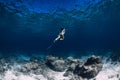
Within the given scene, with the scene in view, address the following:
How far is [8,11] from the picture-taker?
1303 inches

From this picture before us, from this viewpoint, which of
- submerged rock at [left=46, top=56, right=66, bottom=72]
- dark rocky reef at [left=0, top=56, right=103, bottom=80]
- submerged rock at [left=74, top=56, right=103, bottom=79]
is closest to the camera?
submerged rock at [left=74, top=56, right=103, bottom=79]

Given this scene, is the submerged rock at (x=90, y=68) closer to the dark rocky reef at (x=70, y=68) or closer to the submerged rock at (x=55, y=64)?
the dark rocky reef at (x=70, y=68)

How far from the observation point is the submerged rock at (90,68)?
13797mm

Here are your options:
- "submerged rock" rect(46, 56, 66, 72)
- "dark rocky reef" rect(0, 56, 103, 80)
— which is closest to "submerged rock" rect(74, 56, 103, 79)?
"dark rocky reef" rect(0, 56, 103, 80)

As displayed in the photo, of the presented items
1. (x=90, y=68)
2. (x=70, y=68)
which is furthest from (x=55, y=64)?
(x=90, y=68)

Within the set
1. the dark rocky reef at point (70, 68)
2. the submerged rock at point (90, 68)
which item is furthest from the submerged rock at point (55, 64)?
the submerged rock at point (90, 68)

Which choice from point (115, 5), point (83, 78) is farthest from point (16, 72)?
point (115, 5)

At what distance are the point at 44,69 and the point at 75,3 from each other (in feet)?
48.9

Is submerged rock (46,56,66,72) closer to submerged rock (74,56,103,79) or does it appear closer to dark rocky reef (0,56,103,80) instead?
dark rocky reef (0,56,103,80)

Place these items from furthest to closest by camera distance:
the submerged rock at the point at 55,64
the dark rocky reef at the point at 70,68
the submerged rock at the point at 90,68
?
the submerged rock at the point at 55,64
the dark rocky reef at the point at 70,68
the submerged rock at the point at 90,68

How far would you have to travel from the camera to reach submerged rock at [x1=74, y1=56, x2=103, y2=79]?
45.3 feet

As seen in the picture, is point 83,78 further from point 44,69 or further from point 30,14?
point 30,14

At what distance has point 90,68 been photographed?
1380cm

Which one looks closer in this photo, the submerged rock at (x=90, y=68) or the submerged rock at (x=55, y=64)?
the submerged rock at (x=90, y=68)
